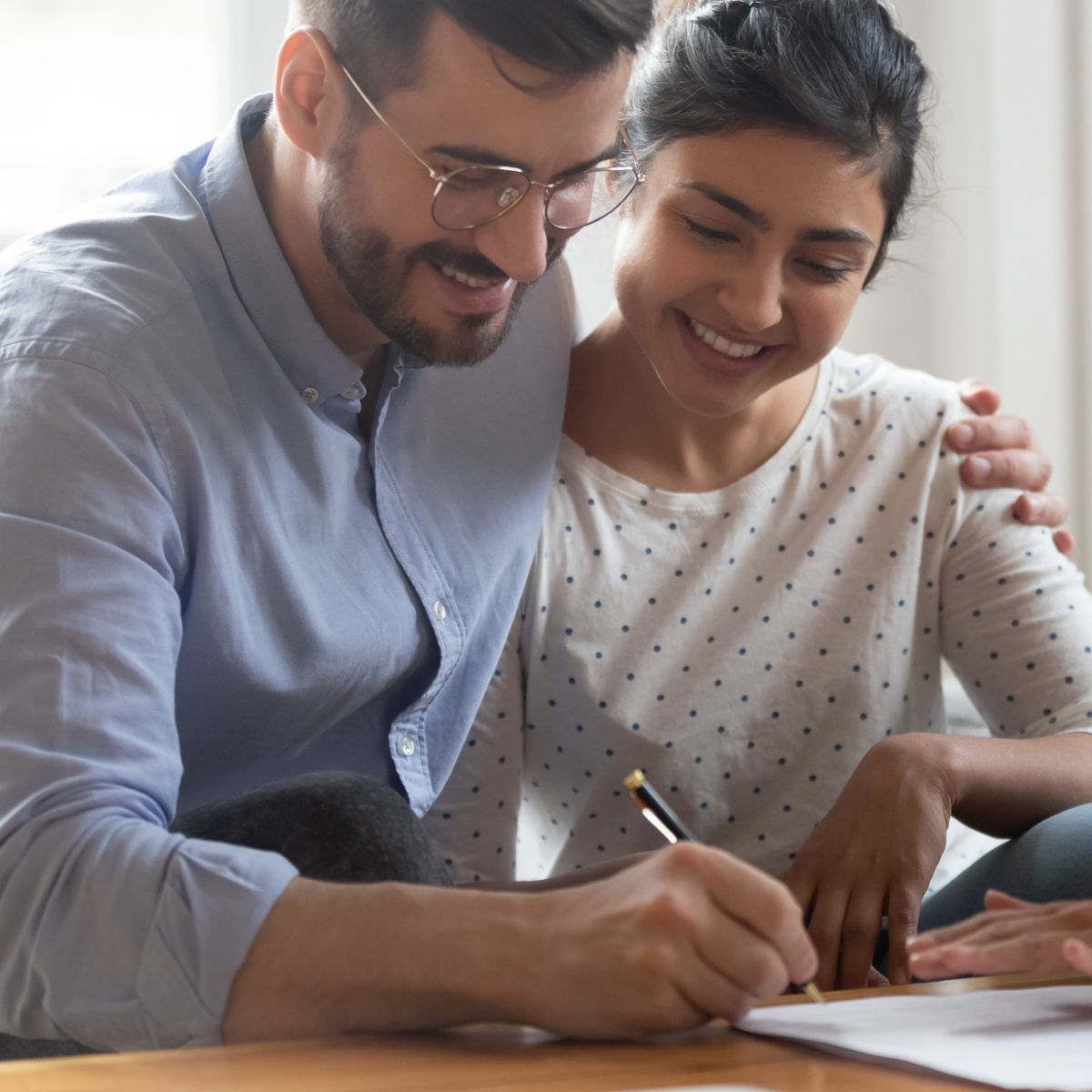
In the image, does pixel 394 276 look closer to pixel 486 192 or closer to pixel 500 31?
pixel 486 192

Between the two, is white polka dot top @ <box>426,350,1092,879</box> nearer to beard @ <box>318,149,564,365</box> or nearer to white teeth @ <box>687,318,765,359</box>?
white teeth @ <box>687,318,765,359</box>

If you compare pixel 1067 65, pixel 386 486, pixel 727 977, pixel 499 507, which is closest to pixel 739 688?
pixel 499 507

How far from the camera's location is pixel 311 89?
115cm

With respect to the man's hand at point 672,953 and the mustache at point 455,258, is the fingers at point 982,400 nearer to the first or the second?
the mustache at point 455,258

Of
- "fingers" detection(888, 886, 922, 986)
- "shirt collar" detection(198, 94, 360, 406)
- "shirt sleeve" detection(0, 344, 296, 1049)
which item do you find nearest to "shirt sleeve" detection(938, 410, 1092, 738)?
"fingers" detection(888, 886, 922, 986)

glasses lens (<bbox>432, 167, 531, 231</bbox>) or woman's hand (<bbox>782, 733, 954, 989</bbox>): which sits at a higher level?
glasses lens (<bbox>432, 167, 531, 231</bbox>)

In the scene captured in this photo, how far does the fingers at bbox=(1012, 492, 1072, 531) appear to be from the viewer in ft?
4.78

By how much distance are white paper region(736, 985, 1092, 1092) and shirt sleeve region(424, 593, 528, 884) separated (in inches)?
24.6

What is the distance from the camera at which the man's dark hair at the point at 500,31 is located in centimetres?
107

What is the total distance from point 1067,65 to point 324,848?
2.16 m

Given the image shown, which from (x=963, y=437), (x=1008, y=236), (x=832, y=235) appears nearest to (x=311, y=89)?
(x=832, y=235)

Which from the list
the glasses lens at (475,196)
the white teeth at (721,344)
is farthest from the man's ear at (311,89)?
the white teeth at (721,344)

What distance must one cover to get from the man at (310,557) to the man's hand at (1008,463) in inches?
16.5

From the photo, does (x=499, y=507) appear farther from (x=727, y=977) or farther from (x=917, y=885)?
(x=727, y=977)
